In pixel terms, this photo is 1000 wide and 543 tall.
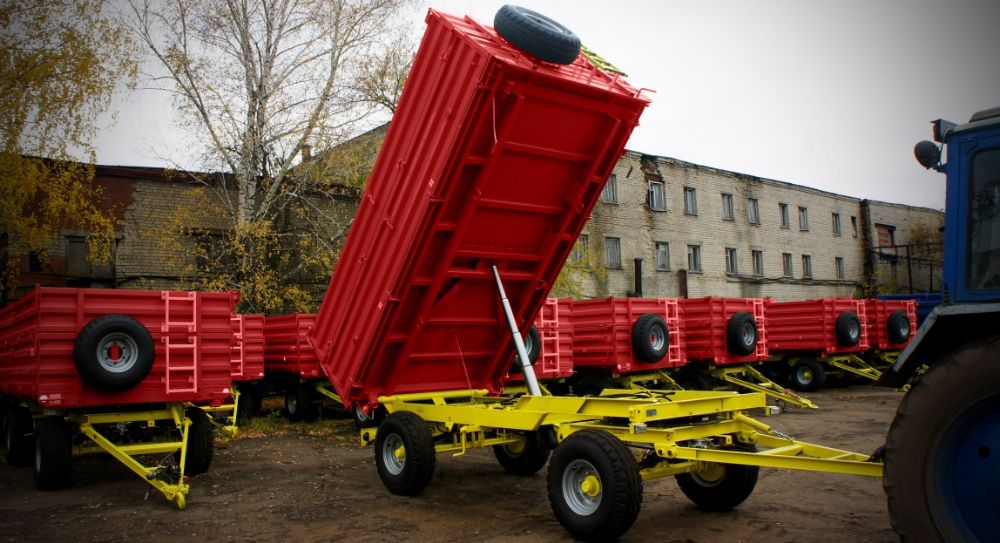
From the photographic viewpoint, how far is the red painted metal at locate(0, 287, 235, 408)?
26.2 ft

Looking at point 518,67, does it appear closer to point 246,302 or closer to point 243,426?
point 243,426

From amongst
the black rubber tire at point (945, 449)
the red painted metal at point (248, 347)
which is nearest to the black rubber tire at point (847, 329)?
the red painted metal at point (248, 347)

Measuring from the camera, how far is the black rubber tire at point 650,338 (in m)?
15.3

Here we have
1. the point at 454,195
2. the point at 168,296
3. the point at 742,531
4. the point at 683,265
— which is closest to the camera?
the point at 742,531

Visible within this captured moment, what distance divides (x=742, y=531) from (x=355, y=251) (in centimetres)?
489

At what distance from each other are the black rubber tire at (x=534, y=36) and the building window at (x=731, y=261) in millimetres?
32911

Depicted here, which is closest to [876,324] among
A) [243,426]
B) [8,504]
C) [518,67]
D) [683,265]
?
[683,265]

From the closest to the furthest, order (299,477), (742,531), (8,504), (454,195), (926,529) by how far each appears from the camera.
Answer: (926,529) < (742,531) < (454,195) < (8,504) < (299,477)

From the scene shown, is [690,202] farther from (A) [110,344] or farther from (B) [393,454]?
(A) [110,344]

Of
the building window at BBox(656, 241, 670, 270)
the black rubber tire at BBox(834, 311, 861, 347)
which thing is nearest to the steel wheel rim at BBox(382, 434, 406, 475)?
the black rubber tire at BBox(834, 311, 861, 347)

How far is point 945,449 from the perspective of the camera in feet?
12.3

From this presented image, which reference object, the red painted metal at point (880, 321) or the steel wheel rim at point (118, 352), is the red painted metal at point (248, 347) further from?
the red painted metal at point (880, 321)

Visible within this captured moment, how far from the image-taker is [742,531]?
5988 mm

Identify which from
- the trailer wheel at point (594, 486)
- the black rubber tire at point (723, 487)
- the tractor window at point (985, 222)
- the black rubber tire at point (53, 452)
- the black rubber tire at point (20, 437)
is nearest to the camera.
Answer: the tractor window at point (985, 222)
